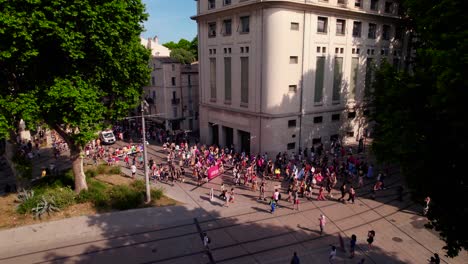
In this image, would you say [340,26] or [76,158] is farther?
[340,26]

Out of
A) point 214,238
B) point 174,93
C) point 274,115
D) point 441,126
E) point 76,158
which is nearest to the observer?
point 441,126

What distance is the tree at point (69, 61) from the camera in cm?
1659

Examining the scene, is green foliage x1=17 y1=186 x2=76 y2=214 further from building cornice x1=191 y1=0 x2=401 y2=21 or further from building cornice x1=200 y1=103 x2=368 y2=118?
building cornice x1=191 y1=0 x2=401 y2=21

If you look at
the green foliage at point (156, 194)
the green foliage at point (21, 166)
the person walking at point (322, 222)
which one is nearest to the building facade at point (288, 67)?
the green foliage at point (156, 194)

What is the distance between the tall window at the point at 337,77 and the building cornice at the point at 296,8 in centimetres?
482

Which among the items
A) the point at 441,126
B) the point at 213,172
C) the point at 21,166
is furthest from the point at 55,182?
the point at 441,126

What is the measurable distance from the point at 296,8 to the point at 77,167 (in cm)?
2311

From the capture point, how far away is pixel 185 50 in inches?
2992

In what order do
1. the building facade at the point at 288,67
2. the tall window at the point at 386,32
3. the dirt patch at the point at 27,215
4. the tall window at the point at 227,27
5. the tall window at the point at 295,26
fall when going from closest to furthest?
the dirt patch at the point at 27,215 → the tall window at the point at 295,26 → the building facade at the point at 288,67 → the tall window at the point at 227,27 → the tall window at the point at 386,32

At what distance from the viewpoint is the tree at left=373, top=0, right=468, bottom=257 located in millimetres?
9383

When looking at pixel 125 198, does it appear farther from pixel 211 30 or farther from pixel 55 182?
pixel 211 30

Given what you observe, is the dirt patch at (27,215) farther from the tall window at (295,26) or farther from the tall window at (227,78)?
the tall window at (295,26)

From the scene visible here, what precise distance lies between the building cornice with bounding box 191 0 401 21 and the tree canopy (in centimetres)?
2955

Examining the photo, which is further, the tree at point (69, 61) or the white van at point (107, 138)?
the white van at point (107, 138)
